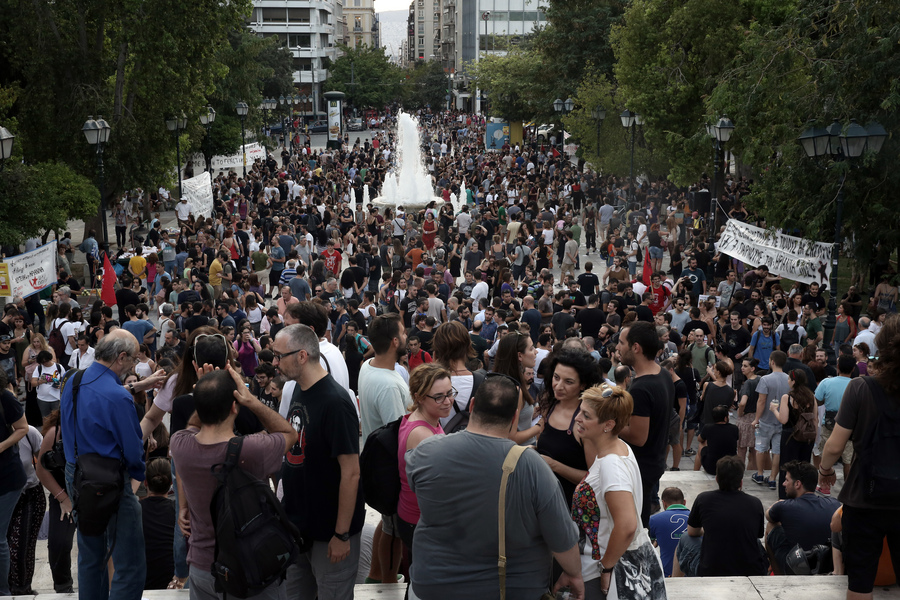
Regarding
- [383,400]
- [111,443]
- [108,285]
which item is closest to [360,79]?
[108,285]

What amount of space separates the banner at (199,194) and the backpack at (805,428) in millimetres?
22688

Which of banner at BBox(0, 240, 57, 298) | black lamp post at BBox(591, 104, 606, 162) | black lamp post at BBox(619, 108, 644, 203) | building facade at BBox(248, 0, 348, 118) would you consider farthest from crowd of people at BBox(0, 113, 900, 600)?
building facade at BBox(248, 0, 348, 118)

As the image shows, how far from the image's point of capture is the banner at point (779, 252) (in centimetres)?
1672

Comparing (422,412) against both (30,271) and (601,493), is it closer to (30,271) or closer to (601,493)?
(601,493)

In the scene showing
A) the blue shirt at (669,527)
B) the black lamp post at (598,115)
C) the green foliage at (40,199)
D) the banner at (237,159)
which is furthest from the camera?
the banner at (237,159)

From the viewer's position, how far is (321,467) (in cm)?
462

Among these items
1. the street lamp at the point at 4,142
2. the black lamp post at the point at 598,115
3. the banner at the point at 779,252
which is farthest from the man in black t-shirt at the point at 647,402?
the black lamp post at the point at 598,115

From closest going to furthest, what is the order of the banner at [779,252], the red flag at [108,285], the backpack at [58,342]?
1. the backpack at [58,342]
2. the red flag at [108,285]
3. the banner at [779,252]

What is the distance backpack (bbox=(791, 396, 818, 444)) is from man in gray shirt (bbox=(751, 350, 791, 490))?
31cm

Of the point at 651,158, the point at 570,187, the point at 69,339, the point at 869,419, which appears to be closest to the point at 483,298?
Answer: the point at 69,339

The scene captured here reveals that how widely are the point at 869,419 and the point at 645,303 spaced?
9.48 m

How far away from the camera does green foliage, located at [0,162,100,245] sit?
19.3 meters

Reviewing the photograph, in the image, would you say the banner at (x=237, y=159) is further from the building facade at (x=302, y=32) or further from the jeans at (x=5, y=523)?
the building facade at (x=302, y=32)

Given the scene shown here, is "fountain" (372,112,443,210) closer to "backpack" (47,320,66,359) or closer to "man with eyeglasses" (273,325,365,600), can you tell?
"backpack" (47,320,66,359)
